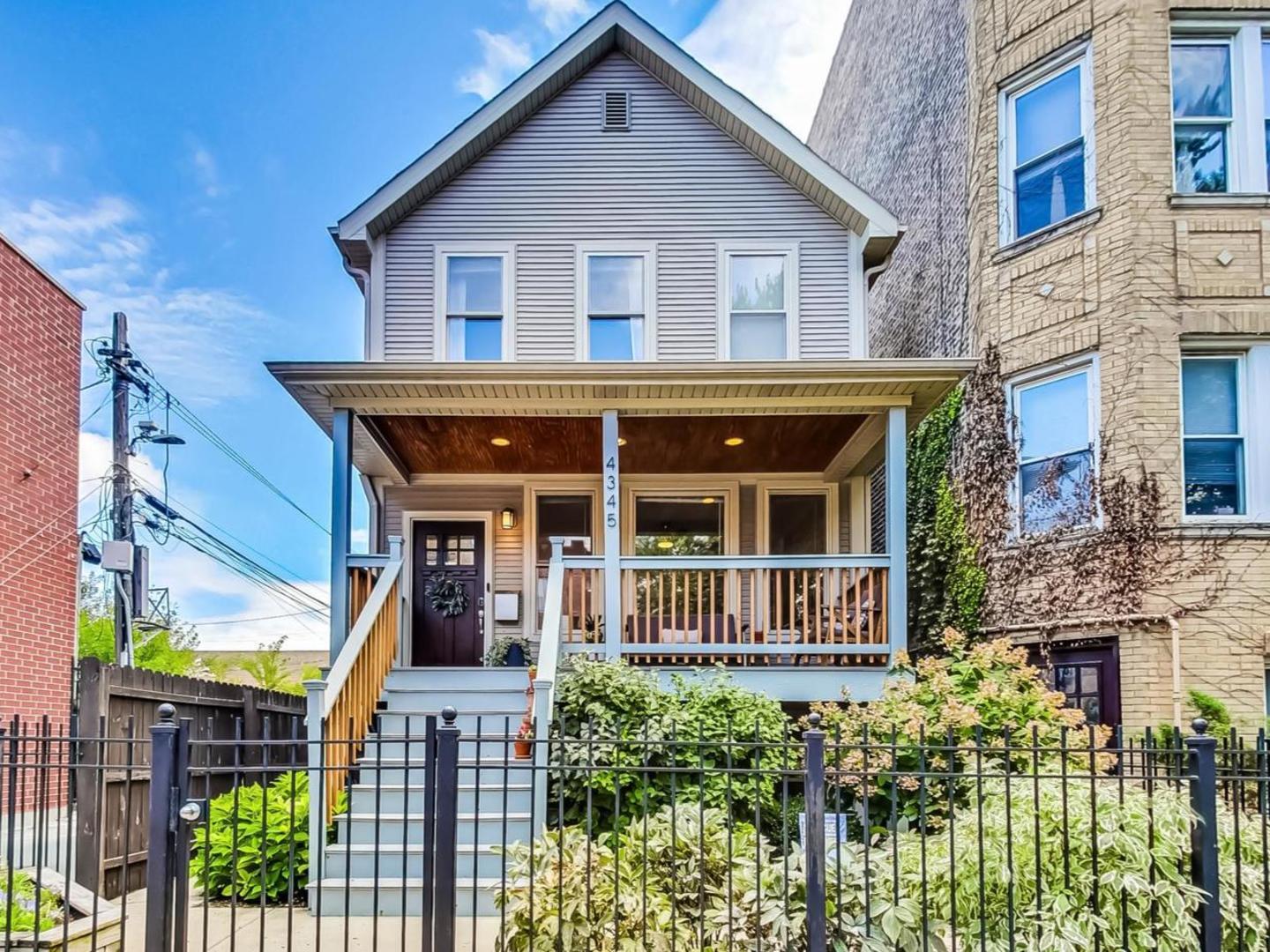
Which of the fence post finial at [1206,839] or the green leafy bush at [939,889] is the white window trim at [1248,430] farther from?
the fence post finial at [1206,839]

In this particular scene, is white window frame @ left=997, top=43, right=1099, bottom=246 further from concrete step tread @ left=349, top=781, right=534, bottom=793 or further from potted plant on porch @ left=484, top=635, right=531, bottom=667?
concrete step tread @ left=349, top=781, right=534, bottom=793

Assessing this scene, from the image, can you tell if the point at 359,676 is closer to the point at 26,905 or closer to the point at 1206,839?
the point at 26,905

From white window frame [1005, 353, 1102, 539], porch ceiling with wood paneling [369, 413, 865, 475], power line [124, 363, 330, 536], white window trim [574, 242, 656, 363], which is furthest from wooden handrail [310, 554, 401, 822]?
white window frame [1005, 353, 1102, 539]

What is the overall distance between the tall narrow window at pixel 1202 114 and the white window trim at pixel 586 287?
544 centimetres

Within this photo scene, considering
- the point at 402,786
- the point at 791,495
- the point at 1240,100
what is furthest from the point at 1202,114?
the point at 402,786

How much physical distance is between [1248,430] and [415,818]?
26.8 ft

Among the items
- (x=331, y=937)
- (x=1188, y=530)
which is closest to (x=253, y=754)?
(x=331, y=937)

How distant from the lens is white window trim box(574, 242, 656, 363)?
1102 centimetres

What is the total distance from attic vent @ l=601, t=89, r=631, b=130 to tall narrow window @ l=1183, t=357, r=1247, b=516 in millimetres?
6653

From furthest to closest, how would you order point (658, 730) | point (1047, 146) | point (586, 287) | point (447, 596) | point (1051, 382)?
point (447, 596)
point (586, 287)
point (1047, 146)
point (1051, 382)
point (658, 730)

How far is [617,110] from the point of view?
37.8 feet

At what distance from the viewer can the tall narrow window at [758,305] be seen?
11.0 meters

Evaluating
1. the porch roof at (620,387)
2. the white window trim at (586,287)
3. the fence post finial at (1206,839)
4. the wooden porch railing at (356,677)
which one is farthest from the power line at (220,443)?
the fence post finial at (1206,839)

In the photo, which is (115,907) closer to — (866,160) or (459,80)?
(866,160)
